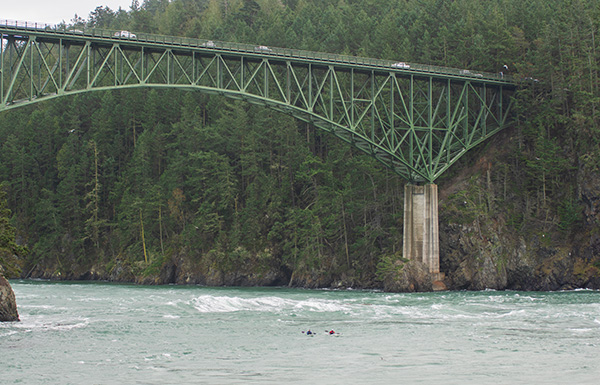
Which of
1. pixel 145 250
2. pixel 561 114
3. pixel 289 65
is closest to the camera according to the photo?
pixel 289 65

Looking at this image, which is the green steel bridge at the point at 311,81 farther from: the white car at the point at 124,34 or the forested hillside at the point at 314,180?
the forested hillside at the point at 314,180

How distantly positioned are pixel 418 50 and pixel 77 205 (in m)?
46.4

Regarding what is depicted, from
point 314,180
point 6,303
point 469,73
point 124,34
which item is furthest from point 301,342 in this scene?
point 314,180

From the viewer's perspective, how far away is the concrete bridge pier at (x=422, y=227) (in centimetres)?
6250

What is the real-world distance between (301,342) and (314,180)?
4580 cm

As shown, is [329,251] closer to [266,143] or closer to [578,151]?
[266,143]

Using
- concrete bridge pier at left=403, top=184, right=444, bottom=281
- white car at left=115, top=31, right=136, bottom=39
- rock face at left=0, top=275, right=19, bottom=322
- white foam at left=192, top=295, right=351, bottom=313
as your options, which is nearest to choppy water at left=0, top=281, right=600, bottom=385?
white foam at left=192, top=295, right=351, bottom=313

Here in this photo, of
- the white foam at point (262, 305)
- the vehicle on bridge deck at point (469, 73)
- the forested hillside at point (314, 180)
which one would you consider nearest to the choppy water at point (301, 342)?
the white foam at point (262, 305)

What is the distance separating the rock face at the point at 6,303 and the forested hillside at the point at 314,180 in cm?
3363

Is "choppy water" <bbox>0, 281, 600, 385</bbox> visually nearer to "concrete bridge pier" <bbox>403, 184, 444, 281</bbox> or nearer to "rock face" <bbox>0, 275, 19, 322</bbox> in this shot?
"rock face" <bbox>0, 275, 19, 322</bbox>

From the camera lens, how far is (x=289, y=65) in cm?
5581

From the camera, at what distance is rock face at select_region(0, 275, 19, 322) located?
109ft

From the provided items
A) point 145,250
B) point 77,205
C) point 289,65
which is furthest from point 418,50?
point 77,205

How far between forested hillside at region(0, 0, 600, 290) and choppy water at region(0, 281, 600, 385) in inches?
591
